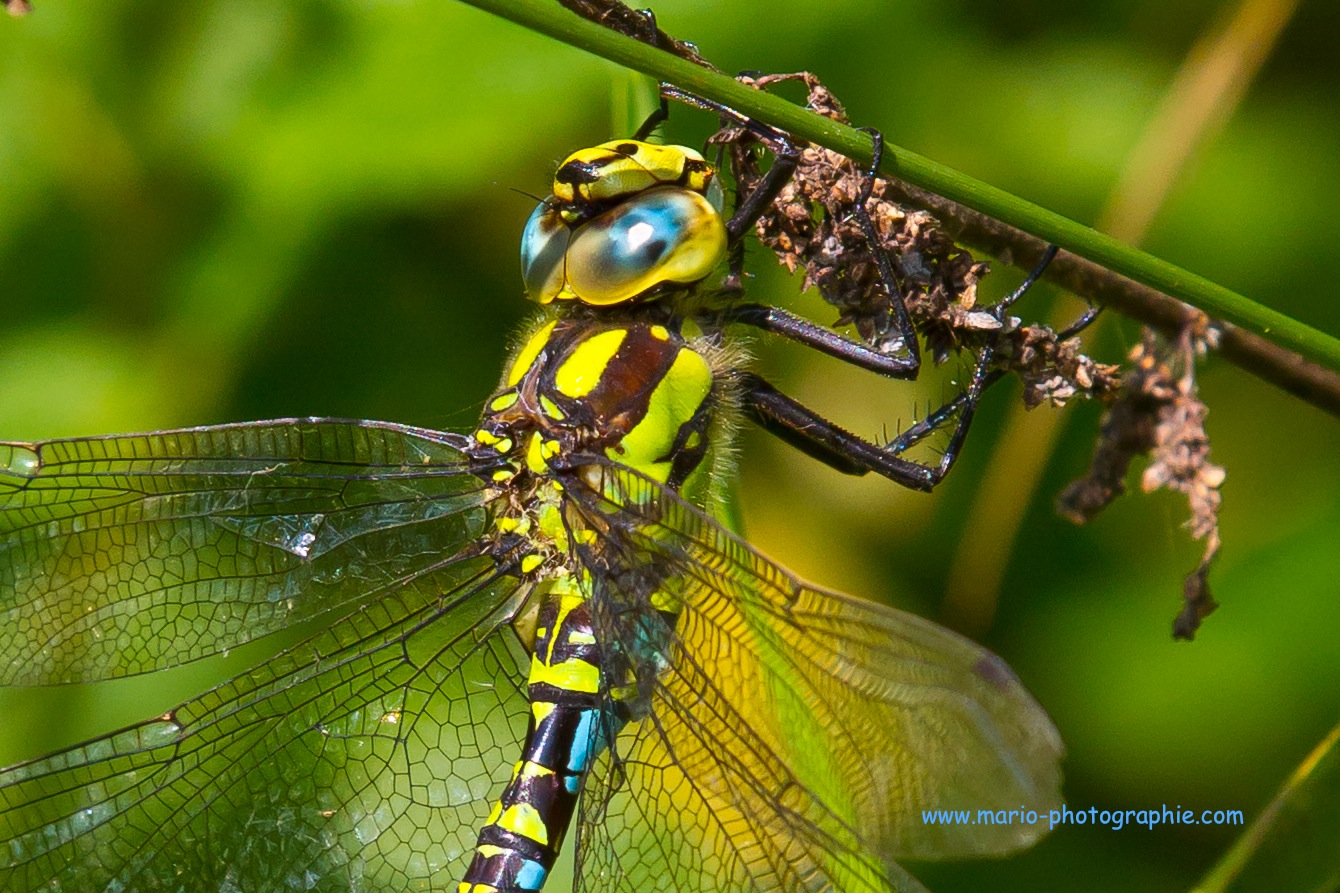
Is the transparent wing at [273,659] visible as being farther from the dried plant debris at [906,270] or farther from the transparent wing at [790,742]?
the dried plant debris at [906,270]

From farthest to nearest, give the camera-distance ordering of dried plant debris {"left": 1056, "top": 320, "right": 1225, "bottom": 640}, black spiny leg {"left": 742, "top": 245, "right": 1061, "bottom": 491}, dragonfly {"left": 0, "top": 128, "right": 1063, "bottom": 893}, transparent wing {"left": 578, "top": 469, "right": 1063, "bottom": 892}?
black spiny leg {"left": 742, "top": 245, "right": 1061, "bottom": 491}, dried plant debris {"left": 1056, "top": 320, "right": 1225, "bottom": 640}, dragonfly {"left": 0, "top": 128, "right": 1063, "bottom": 893}, transparent wing {"left": 578, "top": 469, "right": 1063, "bottom": 892}

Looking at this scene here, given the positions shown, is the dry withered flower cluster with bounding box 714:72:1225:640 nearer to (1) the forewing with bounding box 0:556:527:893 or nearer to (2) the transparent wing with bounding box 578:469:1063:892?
(2) the transparent wing with bounding box 578:469:1063:892

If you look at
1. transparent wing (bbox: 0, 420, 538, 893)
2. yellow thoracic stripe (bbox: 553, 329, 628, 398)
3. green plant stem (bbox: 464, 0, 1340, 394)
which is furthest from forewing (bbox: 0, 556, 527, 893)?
green plant stem (bbox: 464, 0, 1340, 394)

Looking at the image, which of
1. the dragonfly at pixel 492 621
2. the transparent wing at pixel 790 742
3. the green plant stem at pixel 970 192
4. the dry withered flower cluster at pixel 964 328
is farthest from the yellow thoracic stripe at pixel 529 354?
the green plant stem at pixel 970 192

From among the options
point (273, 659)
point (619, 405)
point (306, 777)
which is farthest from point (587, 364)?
point (306, 777)

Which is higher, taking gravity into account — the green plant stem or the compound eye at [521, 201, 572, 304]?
the green plant stem

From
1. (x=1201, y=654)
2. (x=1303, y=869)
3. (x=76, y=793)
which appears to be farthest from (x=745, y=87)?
(x=1201, y=654)

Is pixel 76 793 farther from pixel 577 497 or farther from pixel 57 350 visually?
pixel 57 350
